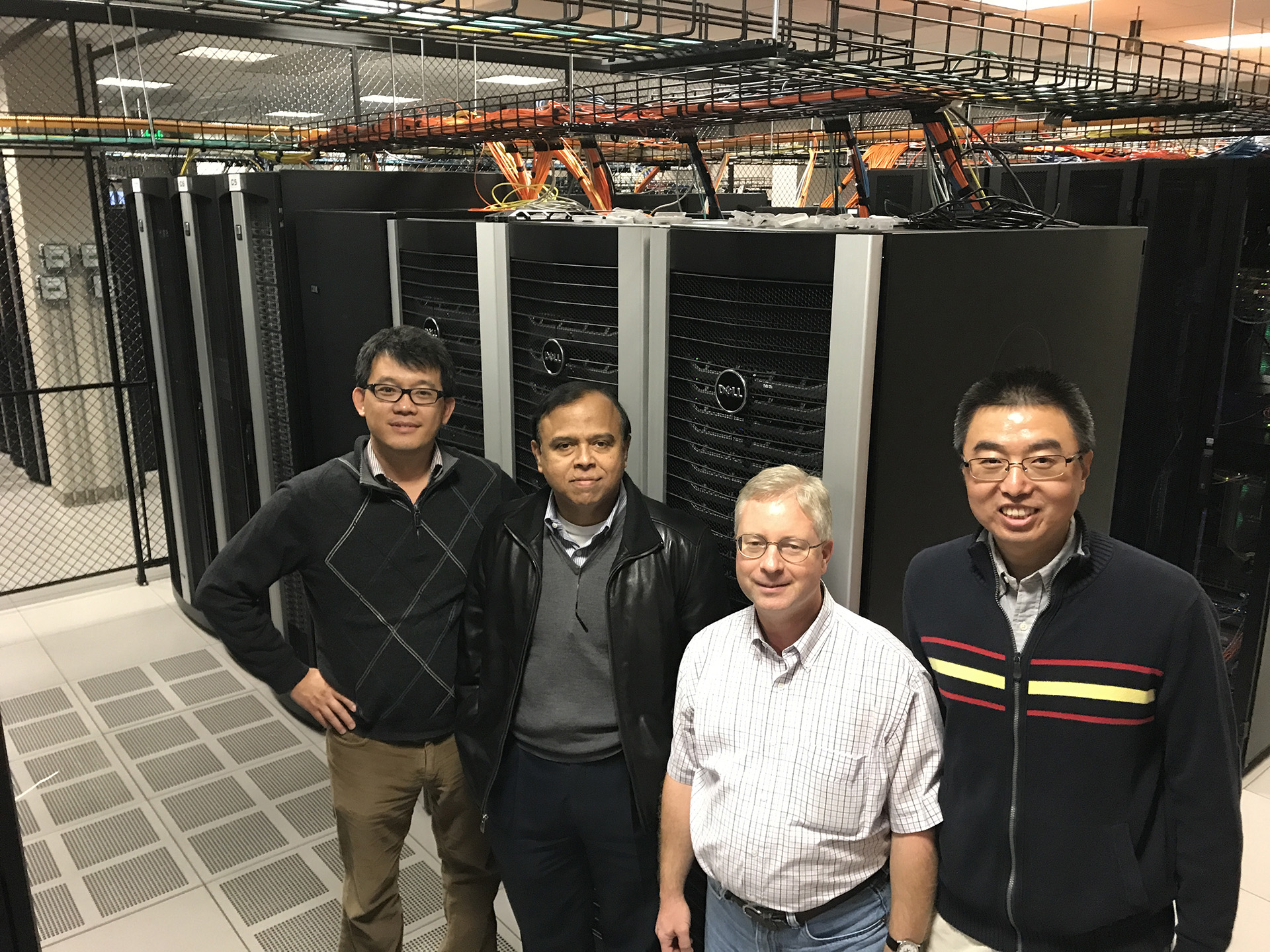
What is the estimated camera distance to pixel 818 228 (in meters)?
1.78

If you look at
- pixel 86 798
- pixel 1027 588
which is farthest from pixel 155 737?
pixel 1027 588

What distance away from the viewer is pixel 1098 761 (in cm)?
127

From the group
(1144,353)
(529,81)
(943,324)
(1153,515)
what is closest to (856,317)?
(943,324)

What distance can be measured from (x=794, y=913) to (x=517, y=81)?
9025 millimetres

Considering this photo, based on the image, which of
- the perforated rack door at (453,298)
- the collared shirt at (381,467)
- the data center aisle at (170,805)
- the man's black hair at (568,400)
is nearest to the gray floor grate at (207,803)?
the data center aisle at (170,805)

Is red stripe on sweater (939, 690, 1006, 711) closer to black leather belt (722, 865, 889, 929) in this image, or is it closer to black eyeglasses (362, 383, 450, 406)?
black leather belt (722, 865, 889, 929)

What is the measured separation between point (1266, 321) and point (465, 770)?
2.87 meters

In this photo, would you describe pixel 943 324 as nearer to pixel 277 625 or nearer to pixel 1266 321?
pixel 1266 321

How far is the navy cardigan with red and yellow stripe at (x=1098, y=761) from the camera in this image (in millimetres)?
1240

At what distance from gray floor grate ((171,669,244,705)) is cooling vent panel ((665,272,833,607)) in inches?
111

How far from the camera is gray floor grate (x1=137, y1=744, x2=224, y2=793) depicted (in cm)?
335

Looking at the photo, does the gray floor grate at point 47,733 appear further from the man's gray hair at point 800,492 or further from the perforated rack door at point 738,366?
the man's gray hair at point 800,492

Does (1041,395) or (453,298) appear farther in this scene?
(453,298)

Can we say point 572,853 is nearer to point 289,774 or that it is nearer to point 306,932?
point 306,932
